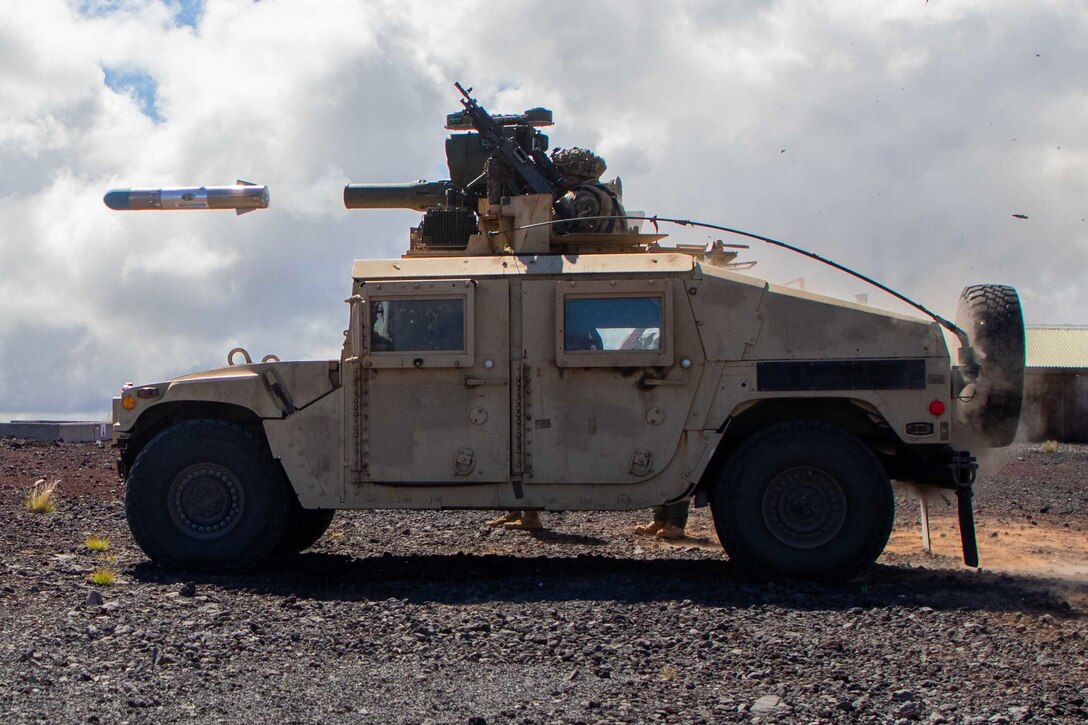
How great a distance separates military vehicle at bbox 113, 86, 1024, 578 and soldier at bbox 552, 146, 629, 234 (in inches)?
43.6

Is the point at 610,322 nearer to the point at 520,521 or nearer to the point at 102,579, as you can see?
the point at 102,579

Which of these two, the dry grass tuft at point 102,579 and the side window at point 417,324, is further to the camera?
the side window at point 417,324

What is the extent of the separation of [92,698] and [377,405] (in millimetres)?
3629

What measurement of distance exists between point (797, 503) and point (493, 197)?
3178 millimetres

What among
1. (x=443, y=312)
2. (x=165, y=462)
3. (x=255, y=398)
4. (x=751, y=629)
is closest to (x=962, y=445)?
(x=751, y=629)

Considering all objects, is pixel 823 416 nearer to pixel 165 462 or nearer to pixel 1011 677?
pixel 1011 677

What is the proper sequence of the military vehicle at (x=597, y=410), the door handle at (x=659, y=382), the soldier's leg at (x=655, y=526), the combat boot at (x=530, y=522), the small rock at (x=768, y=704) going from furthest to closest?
1. the combat boot at (x=530, y=522)
2. the soldier's leg at (x=655, y=526)
3. the door handle at (x=659, y=382)
4. the military vehicle at (x=597, y=410)
5. the small rock at (x=768, y=704)

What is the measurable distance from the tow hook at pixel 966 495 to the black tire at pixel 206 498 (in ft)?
14.4

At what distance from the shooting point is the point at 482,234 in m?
9.66

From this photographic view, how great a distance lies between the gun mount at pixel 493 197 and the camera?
31.1 ft

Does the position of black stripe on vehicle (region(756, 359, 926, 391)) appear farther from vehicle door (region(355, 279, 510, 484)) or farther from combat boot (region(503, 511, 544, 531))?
combat boot (region(503, 511, 544, 531))

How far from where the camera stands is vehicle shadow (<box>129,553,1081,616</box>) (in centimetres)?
775

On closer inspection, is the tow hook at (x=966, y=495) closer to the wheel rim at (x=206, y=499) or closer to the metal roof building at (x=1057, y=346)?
the wheel rim at (x=206, y=499)

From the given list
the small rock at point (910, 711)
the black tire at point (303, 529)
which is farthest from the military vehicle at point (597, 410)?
the small rock at point (910, 711)
